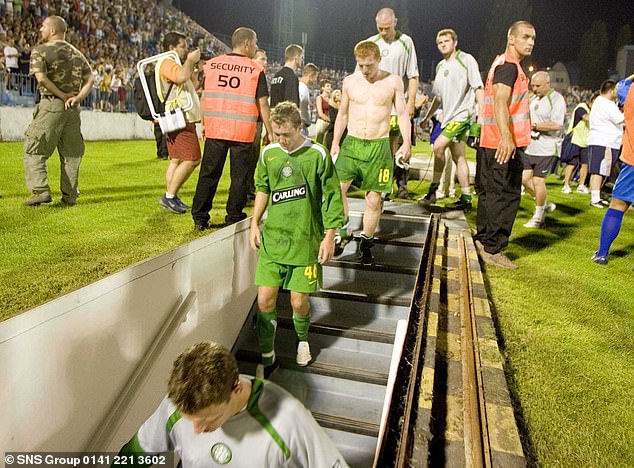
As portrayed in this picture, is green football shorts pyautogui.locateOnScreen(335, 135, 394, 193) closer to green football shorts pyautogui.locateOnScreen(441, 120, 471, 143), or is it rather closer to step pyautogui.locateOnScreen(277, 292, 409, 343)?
step pyautogui.locateOnScreen(277, 292, 409, 343)

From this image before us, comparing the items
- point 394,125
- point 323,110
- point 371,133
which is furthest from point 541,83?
point 371,133

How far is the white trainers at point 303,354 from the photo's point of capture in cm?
381

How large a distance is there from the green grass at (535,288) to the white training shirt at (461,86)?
165cm

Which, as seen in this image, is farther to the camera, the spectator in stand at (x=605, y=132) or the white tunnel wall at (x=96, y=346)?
the spectator in stand at (x=605, y=132)

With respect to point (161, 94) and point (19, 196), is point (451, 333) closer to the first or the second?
point (161, 94)

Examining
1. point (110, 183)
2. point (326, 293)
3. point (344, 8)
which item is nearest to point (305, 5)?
point (344, 8)

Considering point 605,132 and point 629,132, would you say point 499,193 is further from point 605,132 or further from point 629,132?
point 605,132

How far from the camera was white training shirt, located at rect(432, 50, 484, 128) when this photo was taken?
19.8ft

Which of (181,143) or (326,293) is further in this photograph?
(181,143)

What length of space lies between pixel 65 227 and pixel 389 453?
3729 mm

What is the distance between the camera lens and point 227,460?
1.92 meters

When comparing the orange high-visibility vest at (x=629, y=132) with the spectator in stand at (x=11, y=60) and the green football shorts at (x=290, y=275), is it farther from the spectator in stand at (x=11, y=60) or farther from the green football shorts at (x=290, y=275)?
the spectator in stand at (x=11, y=60)

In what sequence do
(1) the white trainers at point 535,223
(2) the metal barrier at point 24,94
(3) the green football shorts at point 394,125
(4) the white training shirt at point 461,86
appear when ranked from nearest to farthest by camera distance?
(3) the green football shorts at point 394,125 → (4) the white training shirt at point 461,86 → (1) the white trainers at point 535,223 → (2) the metal barrier at point 24,94

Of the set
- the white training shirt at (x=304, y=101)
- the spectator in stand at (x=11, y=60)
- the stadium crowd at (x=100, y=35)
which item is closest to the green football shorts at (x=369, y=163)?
the white training shirt at (x=304, y=101)
